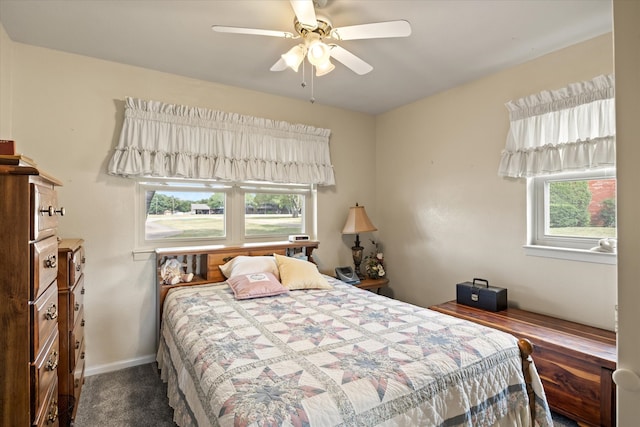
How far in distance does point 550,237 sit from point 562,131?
2.73 ft

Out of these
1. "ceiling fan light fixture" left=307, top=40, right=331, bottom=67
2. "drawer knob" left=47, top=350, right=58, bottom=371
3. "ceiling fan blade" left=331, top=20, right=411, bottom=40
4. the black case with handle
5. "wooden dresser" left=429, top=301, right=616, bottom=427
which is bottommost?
"wooden dresser" left=429, top=301, right=616, bottom=427

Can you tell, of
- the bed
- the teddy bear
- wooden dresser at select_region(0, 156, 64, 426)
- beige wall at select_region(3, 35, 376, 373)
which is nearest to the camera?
→ wooden dresser at select_region(0, 156, 64, 426)

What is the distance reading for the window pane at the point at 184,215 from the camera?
2941 millimetres

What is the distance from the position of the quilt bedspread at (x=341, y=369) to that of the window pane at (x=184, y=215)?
104 cm

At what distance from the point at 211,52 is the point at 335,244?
234 cm

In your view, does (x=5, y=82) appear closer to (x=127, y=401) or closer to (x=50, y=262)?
(x=50, y=262)

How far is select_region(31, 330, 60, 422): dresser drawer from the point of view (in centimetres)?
115

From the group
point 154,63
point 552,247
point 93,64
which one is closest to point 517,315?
point 552,247

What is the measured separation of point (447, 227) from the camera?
333 cm

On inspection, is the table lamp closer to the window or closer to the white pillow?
the window

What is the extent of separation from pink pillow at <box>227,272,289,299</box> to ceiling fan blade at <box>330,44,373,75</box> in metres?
1.72

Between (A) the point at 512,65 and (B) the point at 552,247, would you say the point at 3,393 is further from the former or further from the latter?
(A) the point at 512,65

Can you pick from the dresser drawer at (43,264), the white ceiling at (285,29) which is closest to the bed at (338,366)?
the dresser drawer at (43,264)

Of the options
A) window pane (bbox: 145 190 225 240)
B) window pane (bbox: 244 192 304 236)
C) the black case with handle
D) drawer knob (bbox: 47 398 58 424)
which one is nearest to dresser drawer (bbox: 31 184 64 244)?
drawer knob (bbox: 47 398 58 424)
